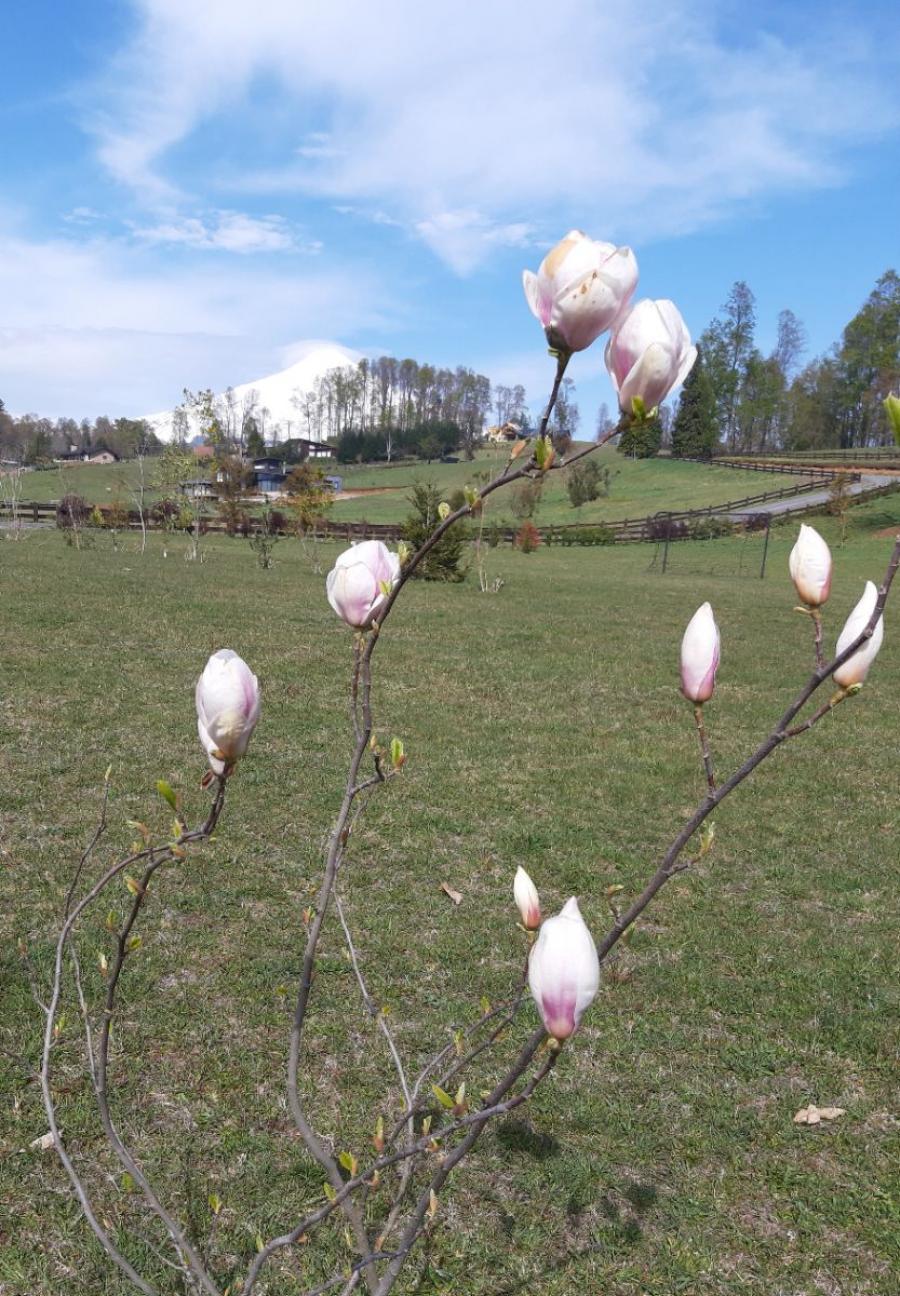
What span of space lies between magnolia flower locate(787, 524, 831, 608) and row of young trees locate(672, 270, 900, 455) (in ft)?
186

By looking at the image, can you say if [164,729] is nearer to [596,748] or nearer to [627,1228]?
[596,748]

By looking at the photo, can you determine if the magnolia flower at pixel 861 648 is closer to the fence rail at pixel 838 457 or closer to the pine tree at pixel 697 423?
the fence rail at pixel 838 457

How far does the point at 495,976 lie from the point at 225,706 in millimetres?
2627

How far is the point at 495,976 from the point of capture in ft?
10.6

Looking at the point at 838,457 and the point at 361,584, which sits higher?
the point at 838,457

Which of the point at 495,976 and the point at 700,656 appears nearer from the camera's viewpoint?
the point at 700,656

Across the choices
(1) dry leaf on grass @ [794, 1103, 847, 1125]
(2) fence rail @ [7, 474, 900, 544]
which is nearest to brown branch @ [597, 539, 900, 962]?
(1) dry leaf on grass @ [794, 1103, 847, 1125]

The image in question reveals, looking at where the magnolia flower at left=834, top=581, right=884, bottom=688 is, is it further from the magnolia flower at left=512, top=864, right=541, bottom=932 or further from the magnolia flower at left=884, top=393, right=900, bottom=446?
the magnolia flower at left=512, top=864, right=541, bottom=932

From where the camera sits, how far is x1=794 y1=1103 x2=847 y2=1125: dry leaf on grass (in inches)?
102

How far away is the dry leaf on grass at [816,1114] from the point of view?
2582mm

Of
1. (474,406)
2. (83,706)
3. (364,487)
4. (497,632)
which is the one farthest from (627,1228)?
(474,406)

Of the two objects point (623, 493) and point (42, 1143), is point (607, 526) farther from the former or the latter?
point (42, 1143)

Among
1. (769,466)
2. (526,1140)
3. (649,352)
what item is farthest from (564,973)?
(769,466)

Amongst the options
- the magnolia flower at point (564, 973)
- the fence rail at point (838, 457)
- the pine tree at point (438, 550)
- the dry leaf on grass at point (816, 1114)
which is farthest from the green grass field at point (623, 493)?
the magnolia flower at point (564, 973)
